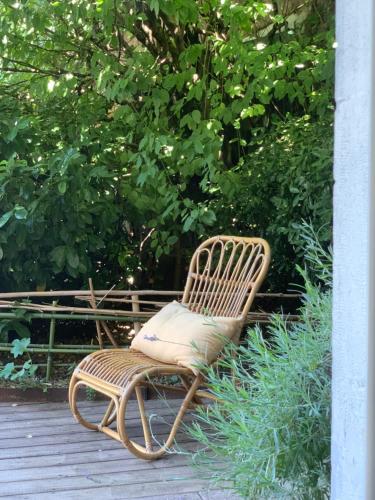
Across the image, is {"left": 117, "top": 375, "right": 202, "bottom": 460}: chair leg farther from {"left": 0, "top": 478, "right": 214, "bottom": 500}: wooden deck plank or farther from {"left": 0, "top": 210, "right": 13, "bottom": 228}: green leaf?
{"left": 0, "top": 210, "right": 13, "bottom": 228}: green leaf

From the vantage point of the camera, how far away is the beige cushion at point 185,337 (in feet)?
9.01

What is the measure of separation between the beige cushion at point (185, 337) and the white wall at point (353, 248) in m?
1.21

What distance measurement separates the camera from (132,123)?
159 inches

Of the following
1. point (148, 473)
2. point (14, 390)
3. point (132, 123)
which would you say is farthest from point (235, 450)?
point (132, 123)

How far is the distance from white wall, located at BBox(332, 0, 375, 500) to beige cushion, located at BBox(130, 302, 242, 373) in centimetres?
121

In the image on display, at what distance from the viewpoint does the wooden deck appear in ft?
7.97

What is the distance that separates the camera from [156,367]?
8.77 ft

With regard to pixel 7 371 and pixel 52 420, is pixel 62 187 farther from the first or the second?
pixel 52 420

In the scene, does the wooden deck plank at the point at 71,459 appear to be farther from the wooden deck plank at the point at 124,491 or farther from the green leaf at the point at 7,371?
the green leaf at the point at 7,371

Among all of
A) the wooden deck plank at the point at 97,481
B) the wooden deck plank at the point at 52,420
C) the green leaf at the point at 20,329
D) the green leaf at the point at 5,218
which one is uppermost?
the green leaf at the point at 5,218

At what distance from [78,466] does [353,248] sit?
1788mm

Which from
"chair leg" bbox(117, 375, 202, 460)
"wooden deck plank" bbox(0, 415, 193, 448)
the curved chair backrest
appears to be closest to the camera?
"chair leg" bbox(117, 375, 202, 460)

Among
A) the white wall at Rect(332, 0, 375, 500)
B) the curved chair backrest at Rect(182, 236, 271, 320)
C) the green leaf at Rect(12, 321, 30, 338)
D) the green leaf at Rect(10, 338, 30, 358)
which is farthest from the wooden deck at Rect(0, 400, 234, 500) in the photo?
the white wall at Rect(332, 0, 375, 500)

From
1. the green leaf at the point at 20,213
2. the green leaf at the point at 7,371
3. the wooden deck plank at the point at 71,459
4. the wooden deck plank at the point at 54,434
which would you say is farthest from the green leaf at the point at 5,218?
the wooden deck plank at the point at 71,459
